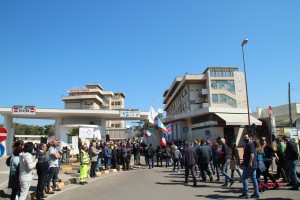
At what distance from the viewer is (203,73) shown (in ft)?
216

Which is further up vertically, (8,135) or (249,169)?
(8,135)

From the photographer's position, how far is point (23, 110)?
115 feet

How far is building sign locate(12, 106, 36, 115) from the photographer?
113 ft

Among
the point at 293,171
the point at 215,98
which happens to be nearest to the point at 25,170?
the point at 293,171

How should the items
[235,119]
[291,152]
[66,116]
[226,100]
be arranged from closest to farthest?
[291,152]
[235,119]
[66,116]
[226,100]

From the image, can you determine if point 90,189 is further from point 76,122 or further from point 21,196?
point 76,122

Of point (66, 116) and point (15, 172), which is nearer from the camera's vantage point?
point (15, 172)

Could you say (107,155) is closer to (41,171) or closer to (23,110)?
(41,171)

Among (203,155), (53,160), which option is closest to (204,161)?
(203,155)

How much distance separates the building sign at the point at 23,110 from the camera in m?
34.6

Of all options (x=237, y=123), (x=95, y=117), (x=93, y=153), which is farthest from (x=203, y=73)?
(x=93, y=153)

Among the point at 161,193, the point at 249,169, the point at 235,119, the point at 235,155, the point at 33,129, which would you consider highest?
the point at 33,129

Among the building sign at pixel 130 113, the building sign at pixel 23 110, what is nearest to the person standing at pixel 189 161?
the building sign at pixel 130 113

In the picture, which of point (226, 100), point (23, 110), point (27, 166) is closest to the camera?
point (27, 166)
